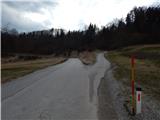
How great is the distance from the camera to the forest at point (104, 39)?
85125 mm

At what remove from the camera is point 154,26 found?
80.6 metres

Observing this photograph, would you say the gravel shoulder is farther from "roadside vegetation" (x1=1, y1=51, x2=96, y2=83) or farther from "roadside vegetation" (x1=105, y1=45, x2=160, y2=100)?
"roadside vegetation" (x1=1, y1=51, x2=96, y2=83)

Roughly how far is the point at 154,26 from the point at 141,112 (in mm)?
78273

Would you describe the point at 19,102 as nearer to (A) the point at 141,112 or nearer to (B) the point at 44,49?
(A) the point at 141,112

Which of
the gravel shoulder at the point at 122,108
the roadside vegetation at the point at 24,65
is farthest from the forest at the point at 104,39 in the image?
the gravel shoulder at the point at 122,108

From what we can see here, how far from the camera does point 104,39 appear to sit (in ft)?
353

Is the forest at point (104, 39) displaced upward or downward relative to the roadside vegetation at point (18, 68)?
upward

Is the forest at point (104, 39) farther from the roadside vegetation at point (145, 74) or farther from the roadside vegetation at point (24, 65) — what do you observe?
the roadside vegetation at point (145, 74)

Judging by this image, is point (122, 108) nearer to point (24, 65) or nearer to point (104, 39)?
point (24, 65)

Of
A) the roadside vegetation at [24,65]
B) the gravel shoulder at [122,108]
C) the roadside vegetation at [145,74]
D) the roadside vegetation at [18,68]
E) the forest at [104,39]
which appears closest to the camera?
the gravel shoulder at [122,108]

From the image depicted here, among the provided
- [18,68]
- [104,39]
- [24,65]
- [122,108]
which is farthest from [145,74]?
[104,39]

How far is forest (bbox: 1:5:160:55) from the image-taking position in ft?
279

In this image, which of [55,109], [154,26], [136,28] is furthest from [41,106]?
[136,28]

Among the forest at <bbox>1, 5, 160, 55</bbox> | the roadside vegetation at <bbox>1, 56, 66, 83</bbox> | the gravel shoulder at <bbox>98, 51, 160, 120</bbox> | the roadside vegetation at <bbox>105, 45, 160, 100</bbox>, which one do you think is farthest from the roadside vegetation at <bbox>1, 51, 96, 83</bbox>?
the forest at <bbox>1, 5, 160, 55</bbox>
